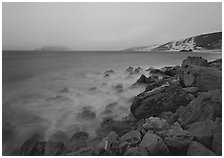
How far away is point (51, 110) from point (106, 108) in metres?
1.33

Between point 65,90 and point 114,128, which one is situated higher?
point 65,90

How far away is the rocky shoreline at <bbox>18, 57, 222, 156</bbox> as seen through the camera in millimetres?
2248

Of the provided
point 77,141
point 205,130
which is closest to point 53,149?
point 77,141

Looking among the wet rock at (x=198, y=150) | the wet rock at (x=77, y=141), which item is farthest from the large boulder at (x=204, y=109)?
the wet rock at (x=77, y=141)

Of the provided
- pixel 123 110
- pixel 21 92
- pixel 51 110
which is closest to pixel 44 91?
pixel 21 92

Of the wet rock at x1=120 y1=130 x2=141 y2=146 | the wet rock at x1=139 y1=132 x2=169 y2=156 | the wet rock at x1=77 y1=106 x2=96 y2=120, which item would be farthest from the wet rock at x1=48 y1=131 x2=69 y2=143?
the wet rock at x1=139 y1=132 x2=169 y2=156

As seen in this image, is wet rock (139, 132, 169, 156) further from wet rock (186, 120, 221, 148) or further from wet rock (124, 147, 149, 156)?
wet rock (186, 120, 221, 148)

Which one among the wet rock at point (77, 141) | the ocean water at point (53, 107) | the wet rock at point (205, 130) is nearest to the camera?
the wet rock at point (205, 130)

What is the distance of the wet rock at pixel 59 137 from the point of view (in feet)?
10.4

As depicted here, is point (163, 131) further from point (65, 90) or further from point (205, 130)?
point (65, 90)

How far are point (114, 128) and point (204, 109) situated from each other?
5.08 feet

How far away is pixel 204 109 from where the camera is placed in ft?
9.03

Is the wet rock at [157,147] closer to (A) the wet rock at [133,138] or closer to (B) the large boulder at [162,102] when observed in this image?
(A) the wet rock at [133,138]

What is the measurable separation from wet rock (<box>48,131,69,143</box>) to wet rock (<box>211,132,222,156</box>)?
93.6 inches
